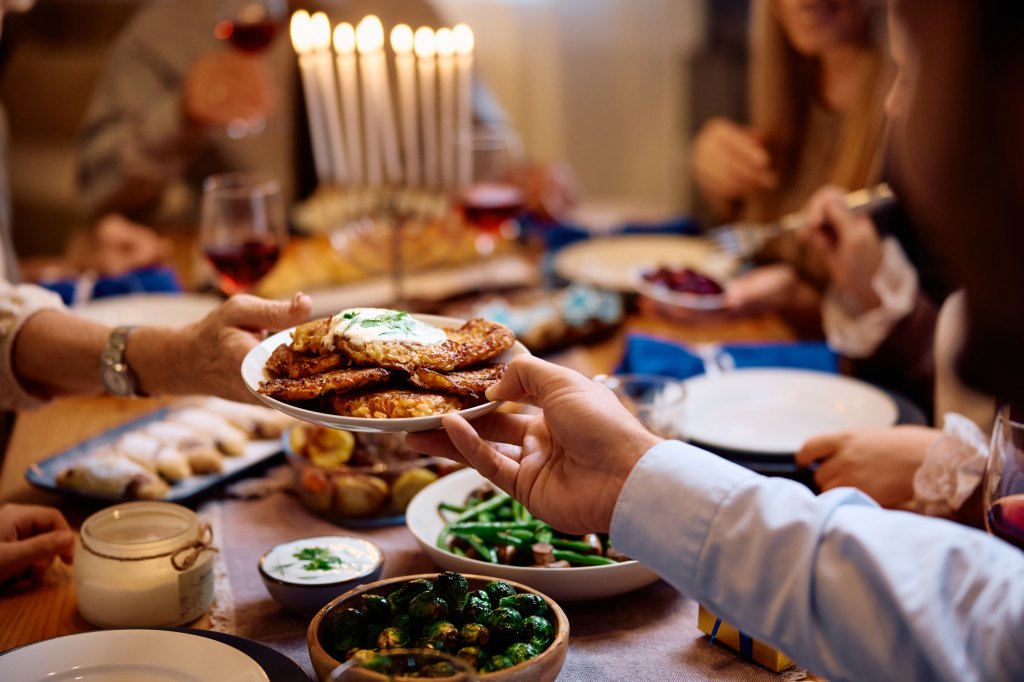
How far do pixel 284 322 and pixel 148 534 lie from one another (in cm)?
30

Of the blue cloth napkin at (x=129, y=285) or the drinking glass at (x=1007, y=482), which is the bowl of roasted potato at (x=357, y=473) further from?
the blue cloth napkin at (x=129, y=285)

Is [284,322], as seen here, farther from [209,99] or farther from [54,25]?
[54,25]

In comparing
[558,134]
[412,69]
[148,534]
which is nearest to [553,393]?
[148,534]

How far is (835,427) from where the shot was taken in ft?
5.55

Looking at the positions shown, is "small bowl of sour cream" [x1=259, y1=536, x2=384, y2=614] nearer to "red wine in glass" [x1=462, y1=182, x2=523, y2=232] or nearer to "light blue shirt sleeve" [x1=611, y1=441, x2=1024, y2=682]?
"light blue shirt sleeve" [x1=611, y1=441, x2=1024, y2=682]

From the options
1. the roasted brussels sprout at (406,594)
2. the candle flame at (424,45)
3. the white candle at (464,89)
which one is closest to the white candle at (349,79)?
the candle flame at (424,45)

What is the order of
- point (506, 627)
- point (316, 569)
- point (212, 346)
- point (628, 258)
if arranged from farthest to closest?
point (628, 258) < point (212, 346) < point (316, 569) < point (506, 627)

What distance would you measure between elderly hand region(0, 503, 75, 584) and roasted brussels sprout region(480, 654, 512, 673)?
0.63 meters

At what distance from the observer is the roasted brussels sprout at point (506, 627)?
978 mm

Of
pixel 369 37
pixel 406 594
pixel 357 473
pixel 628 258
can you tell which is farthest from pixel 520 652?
pixel 628 258

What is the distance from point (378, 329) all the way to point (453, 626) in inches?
13.3

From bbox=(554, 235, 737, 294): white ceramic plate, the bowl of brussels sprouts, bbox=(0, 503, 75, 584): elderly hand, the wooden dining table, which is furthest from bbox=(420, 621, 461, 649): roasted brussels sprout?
bbox=(554, 235, 737, 294): white ceramic plate

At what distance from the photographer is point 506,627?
3.21ft

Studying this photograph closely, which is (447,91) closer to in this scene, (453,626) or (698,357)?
(698,357)
